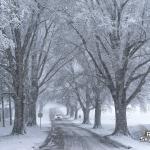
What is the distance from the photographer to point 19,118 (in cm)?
3609

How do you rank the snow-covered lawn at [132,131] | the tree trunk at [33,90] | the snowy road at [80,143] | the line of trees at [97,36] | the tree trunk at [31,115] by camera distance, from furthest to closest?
the tree trunk at [31,115], the tree trunk at [33,90], the line of trees at [97,36], the snowy road at [80,143], the snow-covered lawn at [132,131]

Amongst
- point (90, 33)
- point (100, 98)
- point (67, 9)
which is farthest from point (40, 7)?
point (100, 98)

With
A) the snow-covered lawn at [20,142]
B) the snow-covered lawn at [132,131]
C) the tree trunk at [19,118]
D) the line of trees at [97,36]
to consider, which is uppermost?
the line of trees at [97,36]

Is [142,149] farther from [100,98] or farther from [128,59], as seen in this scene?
[100,98]

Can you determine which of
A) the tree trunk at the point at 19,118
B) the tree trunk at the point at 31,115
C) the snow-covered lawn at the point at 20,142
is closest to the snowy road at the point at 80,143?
the snow-covered lawn at the point at 20,142

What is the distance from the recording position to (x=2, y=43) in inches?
795

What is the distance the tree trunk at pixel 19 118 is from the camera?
117 ft

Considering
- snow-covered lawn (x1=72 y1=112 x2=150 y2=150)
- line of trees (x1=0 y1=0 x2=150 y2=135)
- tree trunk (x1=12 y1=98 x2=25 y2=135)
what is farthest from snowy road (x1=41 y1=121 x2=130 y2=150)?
line of trees (x1=0 y1=0 x2=150 y2=135)

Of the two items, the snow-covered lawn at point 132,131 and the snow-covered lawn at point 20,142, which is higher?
the snow-covered lawn at point 20,142

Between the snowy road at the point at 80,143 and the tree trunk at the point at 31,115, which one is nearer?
the snowy road at the point at 80,143

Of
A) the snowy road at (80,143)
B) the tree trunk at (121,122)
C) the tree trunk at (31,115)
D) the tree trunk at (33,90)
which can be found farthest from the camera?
the tree trunk at (31,115)

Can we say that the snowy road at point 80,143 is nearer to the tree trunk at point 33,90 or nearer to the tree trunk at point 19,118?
the tree trunk at point 19,118

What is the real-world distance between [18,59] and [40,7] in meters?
5.10

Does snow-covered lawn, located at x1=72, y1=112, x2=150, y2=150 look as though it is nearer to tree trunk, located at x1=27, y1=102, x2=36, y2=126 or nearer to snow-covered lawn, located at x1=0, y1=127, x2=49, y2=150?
snow-covered lawn, located at x1=0, y1=127, x2=49, y2=150
